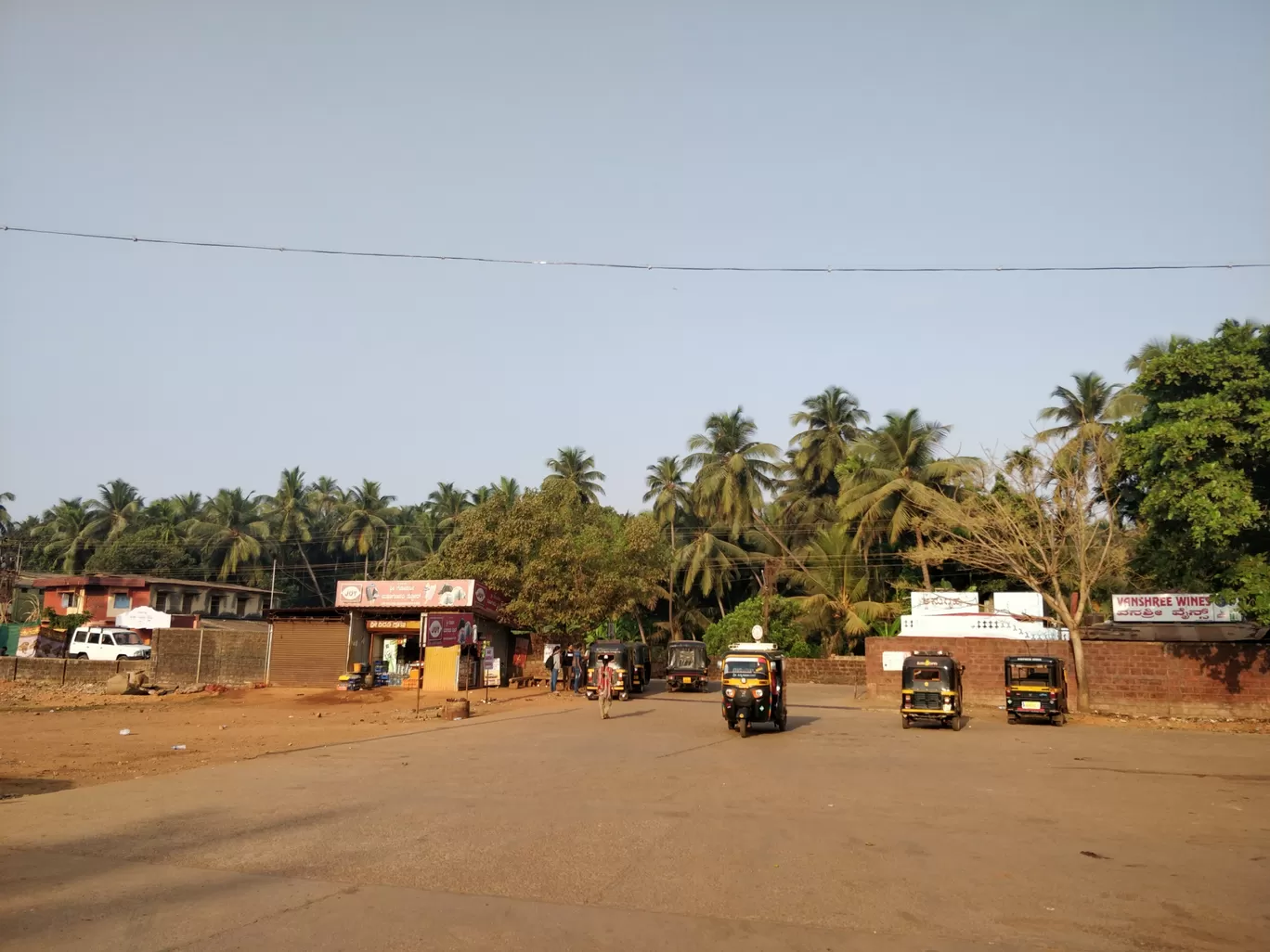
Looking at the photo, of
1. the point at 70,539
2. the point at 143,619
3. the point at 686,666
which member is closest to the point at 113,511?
the point at 70,539

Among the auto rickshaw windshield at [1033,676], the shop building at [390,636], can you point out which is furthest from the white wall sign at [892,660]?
the shop building at [390,636]

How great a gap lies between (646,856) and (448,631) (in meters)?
23.4

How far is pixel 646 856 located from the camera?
928 centimetres

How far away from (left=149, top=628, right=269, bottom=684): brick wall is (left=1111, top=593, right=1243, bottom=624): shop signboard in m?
34.0

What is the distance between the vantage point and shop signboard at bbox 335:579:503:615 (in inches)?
1458

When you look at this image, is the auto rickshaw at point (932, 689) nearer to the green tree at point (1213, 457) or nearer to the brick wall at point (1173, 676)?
the green tree at point (1213, 457)

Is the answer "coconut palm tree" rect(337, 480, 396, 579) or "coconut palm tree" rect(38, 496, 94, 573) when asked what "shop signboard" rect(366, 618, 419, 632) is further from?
"coconut palm tree" rect(38, 496, 94, 573)

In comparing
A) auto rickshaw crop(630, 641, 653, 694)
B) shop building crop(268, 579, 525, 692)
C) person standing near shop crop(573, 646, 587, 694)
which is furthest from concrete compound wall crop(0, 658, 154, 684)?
auto rickshaw crop(630, 641, 653, 694)

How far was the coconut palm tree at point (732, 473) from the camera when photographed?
194ft

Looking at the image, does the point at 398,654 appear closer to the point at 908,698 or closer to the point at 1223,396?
the point at 908,698

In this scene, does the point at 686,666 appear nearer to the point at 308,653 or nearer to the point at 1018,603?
the point at 1018,603

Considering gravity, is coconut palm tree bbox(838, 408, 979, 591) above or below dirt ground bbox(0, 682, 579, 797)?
above

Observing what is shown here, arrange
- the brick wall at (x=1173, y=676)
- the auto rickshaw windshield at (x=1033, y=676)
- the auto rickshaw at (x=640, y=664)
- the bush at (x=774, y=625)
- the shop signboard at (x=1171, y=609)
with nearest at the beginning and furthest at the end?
the auto rickshaw windshield at (x=1033, y=676)
the brick wall at (x=1173, y=676)
the shop signboard at (x=1171, y=609)
the auto rickshaw at (x=640, y=664)
the bush at (x=774, y=625)

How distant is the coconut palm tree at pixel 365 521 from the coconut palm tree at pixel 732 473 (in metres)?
27.8
